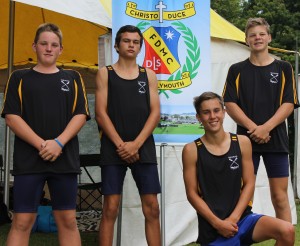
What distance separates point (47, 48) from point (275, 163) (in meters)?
1.72

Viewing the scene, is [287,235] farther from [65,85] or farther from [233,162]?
[65,85]

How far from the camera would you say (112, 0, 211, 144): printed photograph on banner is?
4.56 meters

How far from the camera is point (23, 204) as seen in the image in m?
3.76

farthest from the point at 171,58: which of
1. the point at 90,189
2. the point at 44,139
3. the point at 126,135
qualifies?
the point at 90,189

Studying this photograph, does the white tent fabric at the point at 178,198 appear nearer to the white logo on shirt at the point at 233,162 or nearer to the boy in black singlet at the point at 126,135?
the boy in black singlet at the point at 126,135

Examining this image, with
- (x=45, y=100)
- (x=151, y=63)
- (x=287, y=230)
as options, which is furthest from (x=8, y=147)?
(x=287, y=230)

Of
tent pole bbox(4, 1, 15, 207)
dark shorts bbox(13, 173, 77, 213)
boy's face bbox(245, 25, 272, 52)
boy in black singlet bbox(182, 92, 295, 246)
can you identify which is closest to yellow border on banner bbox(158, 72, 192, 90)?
boy's face bbox(245, 25, 272, 52)

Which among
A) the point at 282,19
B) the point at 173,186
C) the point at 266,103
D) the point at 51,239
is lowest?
the point at 51,239

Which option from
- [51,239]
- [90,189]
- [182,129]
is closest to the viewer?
[182,129]

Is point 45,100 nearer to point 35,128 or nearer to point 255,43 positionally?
point 35,128

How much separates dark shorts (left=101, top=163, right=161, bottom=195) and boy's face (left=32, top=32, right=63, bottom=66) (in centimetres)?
80

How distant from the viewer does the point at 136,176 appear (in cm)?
427

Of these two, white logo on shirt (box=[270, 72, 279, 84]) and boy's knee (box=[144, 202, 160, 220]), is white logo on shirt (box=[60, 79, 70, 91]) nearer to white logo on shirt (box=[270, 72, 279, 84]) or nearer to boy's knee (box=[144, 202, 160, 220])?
boy's knee (box=[144, 202, 160, 220])

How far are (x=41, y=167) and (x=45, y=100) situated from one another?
39 cm
